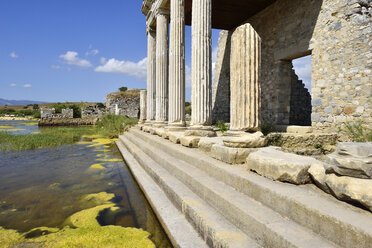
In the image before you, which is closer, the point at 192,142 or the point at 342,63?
the point at 192,142

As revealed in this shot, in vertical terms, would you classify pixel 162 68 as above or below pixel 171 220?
above

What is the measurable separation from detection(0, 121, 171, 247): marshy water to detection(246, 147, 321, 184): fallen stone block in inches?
49.3

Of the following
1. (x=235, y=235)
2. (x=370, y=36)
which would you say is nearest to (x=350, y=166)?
(x=235, y=235)

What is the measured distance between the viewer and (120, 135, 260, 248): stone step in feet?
5.93

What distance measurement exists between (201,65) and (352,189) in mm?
4421

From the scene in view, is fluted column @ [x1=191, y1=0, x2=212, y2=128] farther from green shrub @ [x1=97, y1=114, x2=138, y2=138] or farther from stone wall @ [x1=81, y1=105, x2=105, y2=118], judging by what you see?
stone wall @ [x1=81, y1=105, x2=105, y2=118]

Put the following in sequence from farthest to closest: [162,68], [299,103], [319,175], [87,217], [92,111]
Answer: [92,111], [299,103], [162,68], [87,217], [319,175]

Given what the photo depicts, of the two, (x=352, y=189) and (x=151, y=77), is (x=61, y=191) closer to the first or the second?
(x=352, y=189)

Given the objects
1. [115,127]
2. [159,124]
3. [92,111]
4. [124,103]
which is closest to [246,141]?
[159,124]

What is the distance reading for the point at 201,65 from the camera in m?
5.47

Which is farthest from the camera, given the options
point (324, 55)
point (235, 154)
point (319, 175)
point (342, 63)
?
point (324, 55)

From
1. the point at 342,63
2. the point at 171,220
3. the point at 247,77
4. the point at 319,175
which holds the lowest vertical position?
the point at 171,220

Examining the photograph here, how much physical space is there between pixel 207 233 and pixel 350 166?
4.17 ft

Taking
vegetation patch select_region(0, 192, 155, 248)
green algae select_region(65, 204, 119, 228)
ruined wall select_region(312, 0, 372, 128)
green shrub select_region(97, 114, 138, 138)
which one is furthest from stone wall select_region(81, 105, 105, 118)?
vegetation patch select_region(0, 192, 155, 248)
